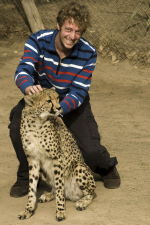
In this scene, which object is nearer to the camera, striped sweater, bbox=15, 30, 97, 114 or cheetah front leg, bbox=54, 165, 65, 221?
cheetah front leg, bbox=54, 165, 65, 221

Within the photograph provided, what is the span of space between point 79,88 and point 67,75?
0.46 feet

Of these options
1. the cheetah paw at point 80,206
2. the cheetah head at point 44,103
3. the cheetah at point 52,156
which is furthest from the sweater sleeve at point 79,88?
the cheetah paw at point 80,206

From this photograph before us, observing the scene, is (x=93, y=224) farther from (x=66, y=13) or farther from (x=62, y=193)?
(x=66, y=13)

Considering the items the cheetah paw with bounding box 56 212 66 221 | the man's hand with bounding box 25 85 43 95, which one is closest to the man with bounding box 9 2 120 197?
the man's hand with bounding box 25 85 43 95

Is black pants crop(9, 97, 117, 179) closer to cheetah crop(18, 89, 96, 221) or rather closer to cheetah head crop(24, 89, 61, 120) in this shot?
cheetah crop(18, 89, 96, 221)

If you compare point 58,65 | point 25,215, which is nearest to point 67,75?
point 58,65

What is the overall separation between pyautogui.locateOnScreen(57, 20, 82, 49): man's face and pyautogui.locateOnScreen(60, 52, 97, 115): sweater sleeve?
273 mm

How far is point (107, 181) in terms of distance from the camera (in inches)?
182

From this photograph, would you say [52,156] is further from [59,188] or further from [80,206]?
[80,206]

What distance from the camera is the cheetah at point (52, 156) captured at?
13.0 ft

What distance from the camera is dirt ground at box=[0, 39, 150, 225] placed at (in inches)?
160

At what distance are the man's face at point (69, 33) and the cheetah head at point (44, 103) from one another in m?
0.45

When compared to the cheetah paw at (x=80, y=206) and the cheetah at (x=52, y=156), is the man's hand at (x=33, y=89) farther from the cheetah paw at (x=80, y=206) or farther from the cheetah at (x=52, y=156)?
the cheetah paw at (x=80, y=206)

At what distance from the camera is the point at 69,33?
4.16m
